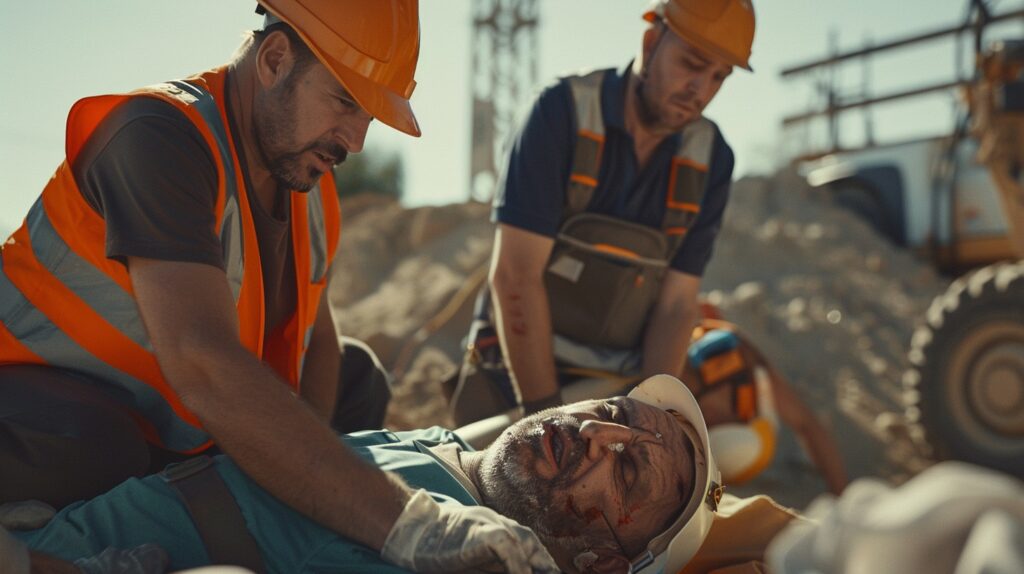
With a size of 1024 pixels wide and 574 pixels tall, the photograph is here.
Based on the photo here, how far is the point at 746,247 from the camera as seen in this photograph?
14.2m

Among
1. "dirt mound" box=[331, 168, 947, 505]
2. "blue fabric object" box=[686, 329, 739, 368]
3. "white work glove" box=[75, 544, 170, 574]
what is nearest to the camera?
"white work glove" box=[75, 544, 170, 574]

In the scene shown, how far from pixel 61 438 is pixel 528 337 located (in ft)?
6.23

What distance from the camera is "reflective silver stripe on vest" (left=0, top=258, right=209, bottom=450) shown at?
2.79m

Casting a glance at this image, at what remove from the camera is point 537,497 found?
8.98 ft

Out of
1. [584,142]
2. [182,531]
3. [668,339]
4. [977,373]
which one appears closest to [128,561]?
[182,531]

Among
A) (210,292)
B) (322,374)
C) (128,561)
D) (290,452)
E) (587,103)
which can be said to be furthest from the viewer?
(587,103)

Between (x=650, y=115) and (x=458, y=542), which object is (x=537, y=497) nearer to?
(x=458, y=542)

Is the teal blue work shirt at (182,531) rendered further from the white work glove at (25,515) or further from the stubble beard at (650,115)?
the stubble beard at (650,115)

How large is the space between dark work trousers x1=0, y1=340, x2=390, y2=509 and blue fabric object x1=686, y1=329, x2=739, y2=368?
11.1 feet

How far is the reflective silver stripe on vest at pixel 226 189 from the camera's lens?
278cm

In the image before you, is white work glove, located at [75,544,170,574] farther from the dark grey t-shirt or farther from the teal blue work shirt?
the dark grey t-shirt

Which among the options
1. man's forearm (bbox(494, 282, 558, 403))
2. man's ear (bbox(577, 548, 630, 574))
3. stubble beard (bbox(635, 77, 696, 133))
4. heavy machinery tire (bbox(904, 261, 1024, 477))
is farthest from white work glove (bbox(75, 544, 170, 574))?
heavy machinery tire (bbox(904, 261, 1024, 477))

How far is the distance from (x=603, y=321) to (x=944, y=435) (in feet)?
11.7

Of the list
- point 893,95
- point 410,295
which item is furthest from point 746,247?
point 410,295
